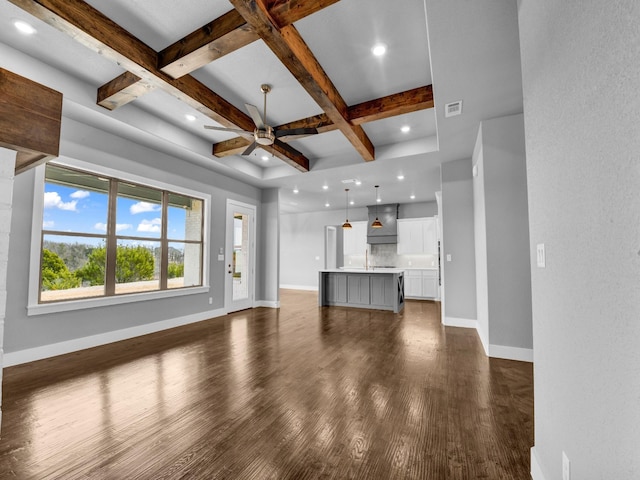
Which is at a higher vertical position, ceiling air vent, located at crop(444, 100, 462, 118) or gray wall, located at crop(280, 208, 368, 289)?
ceiling air vent, located at crop(444, 100, 462, 118)

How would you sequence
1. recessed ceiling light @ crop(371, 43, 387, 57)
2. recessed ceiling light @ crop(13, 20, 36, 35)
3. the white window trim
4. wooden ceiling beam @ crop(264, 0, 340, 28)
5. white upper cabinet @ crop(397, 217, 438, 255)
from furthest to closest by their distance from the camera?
1. white upper cabinet @ crop(397, 217, 438, 255)
2. the white window trim
3. recessed ceiling light @ crop(371, 43, 387, 57)
4. recessed ceiling light @ crop(13, 20, 36, 35)
5. wooden ceiling beam @ crop(264, 0, 340, 28)

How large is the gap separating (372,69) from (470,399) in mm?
3255

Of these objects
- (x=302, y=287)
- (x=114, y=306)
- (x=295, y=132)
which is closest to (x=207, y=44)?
(x=295, y=132)

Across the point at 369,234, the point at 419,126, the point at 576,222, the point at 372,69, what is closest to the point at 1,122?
the point at 576,222

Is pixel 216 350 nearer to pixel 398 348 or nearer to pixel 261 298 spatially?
pixel 398 348

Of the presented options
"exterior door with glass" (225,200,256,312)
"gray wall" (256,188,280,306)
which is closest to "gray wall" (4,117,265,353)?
"exterior door with glass" (225,200,256,312)

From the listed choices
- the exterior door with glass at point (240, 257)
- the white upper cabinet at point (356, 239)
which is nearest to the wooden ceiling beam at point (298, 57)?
the exterior door with glass at point (240, 257)

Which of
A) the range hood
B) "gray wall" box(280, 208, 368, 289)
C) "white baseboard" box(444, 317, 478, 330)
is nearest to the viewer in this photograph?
"white baseboard" box(444, 317, 478, 330)

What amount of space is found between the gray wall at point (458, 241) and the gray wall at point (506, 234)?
1.34m

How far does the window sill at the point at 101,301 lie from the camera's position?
3410 millimetres

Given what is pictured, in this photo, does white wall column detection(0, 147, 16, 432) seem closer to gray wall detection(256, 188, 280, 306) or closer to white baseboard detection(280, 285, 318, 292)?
gray wall detection(256, 188, 280, 306)

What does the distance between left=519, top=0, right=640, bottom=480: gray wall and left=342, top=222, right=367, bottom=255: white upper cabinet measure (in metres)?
8.14

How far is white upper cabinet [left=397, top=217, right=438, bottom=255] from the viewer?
8391 mm

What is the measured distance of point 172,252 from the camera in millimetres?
5156
